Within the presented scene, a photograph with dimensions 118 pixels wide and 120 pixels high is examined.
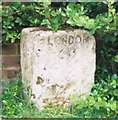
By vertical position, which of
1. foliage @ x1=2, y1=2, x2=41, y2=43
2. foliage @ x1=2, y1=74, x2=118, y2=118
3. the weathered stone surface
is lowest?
foliage @ x1=2, y1=74, x2=118, y2=118

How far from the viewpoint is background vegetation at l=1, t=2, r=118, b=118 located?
327 centimetres

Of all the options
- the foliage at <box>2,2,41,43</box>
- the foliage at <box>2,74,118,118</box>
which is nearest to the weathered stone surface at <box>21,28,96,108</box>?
the foliage at <box>2,74,118,118</box>

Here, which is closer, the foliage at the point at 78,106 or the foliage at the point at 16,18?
the foliage at the point at 78,106

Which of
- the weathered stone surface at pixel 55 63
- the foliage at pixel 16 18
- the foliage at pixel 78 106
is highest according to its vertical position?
the foliage at pixel 16 18

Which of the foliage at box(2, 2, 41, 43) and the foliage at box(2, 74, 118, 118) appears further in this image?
the foliage at box(2, 2, 41, 43)

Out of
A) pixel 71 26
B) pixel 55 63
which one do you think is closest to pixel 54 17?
pixel 71 26

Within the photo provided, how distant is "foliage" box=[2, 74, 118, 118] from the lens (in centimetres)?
325

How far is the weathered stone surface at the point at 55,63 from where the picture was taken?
10.8 feet

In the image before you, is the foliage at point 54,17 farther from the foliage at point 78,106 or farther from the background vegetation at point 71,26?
Result: the foliage at point 78,106

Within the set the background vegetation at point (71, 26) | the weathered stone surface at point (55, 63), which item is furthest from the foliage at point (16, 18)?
the weathered stone surface at point (55, 63)

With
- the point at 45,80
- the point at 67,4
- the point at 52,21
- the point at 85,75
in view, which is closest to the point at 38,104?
the point at 45,80

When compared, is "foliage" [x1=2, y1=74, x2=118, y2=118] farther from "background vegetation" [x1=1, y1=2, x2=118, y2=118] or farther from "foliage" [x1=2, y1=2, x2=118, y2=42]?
"foliage" [x1=2, y1=2, x2=118, y2=42]

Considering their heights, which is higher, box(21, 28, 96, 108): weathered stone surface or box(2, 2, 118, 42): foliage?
box(2, 2, 118, 42): foliage

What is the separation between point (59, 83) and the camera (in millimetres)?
3359
